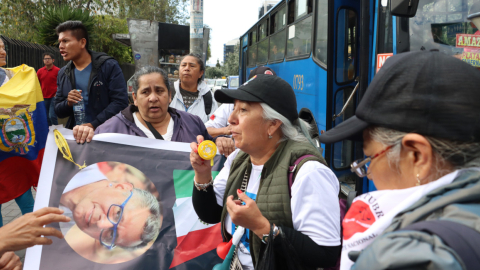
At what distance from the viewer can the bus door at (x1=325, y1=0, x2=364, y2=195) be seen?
5.43 m

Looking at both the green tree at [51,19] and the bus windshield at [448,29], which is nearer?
the bus windshield at [448,29]

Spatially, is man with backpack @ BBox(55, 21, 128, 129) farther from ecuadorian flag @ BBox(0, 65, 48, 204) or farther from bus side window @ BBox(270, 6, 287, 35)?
bus side window @ BBox(270, 6, 287, 35)

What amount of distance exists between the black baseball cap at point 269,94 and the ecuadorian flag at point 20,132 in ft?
7.43

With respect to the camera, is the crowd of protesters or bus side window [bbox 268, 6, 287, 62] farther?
bus side window [bbox 268, 6, 287, 62]

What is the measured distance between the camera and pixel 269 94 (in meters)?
2.06

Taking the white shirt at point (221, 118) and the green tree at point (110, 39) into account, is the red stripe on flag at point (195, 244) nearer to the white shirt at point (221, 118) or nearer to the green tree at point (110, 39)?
the white shirt at point (221, 118)

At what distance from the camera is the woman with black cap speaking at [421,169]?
2.67ft

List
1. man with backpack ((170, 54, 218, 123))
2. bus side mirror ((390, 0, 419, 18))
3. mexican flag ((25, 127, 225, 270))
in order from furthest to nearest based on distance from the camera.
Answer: man with backpack ((170, 54, 218, 123))
bus side mirror ((390, 0, 419, 18))
mexican flag ((25, 127, 225, 270))

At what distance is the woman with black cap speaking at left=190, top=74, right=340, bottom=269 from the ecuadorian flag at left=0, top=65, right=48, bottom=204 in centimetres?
192

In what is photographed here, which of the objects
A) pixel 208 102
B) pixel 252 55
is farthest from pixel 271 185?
pixel 252 55

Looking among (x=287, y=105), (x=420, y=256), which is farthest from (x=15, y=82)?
(x=420, y=256)

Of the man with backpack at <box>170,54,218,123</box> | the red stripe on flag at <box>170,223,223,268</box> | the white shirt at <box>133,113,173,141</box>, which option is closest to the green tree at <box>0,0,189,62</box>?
the man with backpack at <box>170,54,218,123</box>

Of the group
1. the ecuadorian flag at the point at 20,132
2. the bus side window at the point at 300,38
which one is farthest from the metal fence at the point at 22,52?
the ecuadorian flag at the point at 20,132

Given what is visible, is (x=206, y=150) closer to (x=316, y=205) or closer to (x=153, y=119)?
(x=316, y=205)
